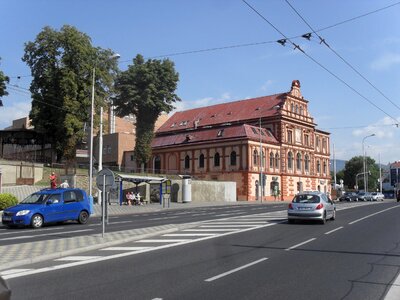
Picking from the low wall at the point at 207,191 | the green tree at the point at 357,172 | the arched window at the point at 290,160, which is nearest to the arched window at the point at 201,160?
the low wall at the point at 207,191

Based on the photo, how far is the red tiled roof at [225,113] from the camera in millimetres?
77125

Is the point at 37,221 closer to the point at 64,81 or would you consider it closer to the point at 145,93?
the point at 64,81

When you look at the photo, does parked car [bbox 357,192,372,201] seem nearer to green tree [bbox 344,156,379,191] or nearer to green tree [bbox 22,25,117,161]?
green tree [bbox 22,25,117,161]

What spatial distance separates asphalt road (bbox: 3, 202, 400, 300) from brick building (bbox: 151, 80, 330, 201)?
50878mm

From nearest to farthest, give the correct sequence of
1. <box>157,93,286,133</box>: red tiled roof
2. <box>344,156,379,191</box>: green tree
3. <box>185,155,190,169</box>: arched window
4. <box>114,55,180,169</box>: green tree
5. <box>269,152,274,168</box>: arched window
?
<box>114,55,180,169</box>: green tree < <box>269,152,274,168</box>: arched window < <box>185,155,190,169</box>: arched window < <box>157,93,286,133</box>: red tiled roof < <box>344,156,379,191</box>: green tree

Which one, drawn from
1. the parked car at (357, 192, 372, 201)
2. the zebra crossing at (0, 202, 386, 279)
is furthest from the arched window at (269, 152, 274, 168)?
the zebra crossing at (0, 202, 386, 279)

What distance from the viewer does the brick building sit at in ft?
225

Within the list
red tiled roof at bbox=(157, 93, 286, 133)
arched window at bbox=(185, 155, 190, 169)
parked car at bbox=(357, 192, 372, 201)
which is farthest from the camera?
red tiled roof at bbox=(157, 93, 286, 133)

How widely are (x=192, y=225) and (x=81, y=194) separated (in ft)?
21.6

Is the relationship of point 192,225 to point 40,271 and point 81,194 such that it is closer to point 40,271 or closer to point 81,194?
point 81,194

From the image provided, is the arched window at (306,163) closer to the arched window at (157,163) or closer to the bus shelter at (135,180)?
the arched window at (157,163)

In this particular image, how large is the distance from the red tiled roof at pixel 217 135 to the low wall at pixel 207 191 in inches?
397

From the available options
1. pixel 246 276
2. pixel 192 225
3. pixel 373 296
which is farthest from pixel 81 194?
pixel 373 296

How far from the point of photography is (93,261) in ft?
36.2
